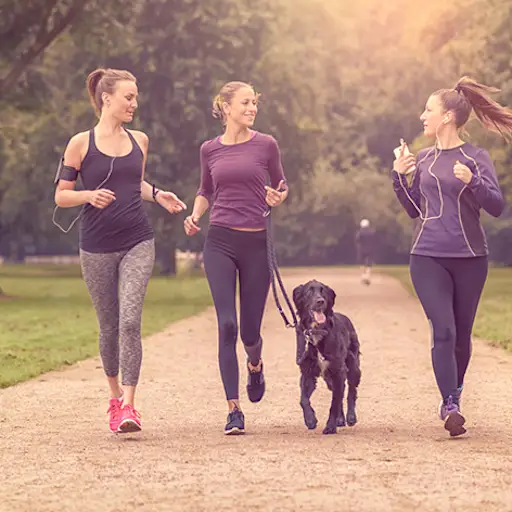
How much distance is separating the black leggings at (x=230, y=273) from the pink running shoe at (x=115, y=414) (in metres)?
0.70

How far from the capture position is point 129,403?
7895 millimetres

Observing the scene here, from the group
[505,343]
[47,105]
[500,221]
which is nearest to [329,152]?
[500,221]

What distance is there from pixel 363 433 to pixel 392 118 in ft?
208

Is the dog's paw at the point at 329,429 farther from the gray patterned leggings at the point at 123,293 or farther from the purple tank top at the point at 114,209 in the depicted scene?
the purple tank top at the point at 114,209

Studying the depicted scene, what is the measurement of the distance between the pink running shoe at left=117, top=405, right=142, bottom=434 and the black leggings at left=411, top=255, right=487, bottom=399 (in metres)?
1.91

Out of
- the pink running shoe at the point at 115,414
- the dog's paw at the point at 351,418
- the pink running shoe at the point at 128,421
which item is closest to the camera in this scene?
the pink running shoe at the point at 128,421

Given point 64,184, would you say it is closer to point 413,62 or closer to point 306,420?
point 306,420

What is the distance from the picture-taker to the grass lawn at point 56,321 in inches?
552

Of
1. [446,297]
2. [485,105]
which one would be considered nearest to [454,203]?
[446,297]

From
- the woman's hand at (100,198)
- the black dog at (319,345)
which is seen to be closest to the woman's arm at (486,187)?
the black dog at (319,345)

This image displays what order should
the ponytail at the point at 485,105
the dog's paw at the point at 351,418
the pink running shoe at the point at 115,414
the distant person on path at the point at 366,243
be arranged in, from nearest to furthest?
the pink running shoe at the point at 115,414, the ponytail at the point at 485,105, the dog's paw at the point at 351,418, the distant person on path at the point at 366,243

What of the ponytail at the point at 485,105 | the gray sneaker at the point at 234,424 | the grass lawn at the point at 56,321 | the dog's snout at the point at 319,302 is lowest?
the grass lawn at the point at 56,321

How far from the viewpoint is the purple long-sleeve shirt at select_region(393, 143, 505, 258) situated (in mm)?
7934

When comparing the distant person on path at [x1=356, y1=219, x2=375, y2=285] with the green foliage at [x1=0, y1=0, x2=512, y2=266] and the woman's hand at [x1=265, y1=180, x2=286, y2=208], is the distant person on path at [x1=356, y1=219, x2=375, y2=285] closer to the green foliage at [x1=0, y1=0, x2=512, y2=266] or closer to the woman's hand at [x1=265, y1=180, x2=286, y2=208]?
the green foliage at [x1=0, y1=0, x2=512, y2=266]
